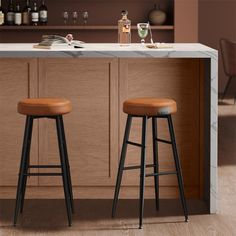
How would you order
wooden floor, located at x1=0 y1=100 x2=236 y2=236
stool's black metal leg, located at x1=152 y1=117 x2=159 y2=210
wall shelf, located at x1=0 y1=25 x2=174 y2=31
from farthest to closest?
wall shelf, located at x1=0 y1=25 x2=174 y2=31, stool's black metal leg, located at x1=152 y1=117 x2=159 y2=210, wooden floor, located at x1=0 y1=100 x2=236 y2=236

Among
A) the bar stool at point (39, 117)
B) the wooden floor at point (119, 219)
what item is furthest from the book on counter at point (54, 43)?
the wooden floor at point (119, 219)

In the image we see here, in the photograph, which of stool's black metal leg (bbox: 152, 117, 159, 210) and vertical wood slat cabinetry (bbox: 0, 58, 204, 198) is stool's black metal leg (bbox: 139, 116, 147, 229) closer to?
stool's black metal leg (bbox: 152, 117, 159, 210)

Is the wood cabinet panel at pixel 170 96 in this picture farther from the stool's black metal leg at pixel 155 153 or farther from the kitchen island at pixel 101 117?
the stool's black metal leg at pixel 155 153

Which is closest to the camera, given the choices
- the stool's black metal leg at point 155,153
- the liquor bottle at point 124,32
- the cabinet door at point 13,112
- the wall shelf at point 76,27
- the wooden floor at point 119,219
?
the wooden floor at point 119,219

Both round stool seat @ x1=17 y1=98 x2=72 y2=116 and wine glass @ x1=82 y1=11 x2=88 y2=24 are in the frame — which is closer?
round stool seat @ x1=17 y1=98 x2=72 y2=116

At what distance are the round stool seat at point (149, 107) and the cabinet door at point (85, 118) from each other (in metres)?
0.49

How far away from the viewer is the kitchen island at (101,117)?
4.75 metres

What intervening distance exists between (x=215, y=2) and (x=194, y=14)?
2737mm

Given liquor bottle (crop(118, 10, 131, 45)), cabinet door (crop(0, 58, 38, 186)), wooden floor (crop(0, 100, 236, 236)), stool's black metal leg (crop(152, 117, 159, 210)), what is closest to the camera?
wooden floor (crop(0, 100, 236, 236))

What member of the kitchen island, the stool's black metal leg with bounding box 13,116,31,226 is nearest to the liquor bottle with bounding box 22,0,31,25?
the kitchen island

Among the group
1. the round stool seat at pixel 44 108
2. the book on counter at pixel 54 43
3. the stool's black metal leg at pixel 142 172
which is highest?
the book on counter at pixel 54 43

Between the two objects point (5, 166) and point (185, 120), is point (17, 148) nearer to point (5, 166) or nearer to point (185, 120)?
point (5, 166)

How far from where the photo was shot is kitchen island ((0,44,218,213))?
475cm

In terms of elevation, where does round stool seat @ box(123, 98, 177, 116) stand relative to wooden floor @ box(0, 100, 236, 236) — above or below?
above
